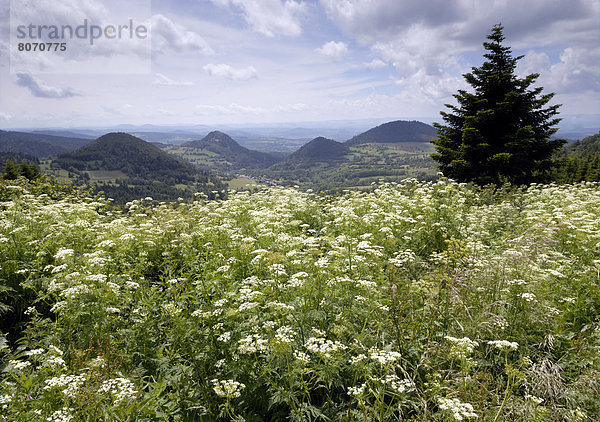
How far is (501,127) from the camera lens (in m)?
30.2

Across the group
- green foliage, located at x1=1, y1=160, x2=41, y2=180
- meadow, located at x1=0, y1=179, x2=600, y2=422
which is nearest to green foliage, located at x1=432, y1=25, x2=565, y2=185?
meadow, located at x1=0, y1=179, x2=600, y2=422

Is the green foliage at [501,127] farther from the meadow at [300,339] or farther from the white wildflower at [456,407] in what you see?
the white wildflower at [456,407]

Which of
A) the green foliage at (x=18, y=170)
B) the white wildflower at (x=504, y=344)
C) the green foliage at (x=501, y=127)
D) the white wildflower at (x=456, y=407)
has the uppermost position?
the green foliage at (x=501, y=127)

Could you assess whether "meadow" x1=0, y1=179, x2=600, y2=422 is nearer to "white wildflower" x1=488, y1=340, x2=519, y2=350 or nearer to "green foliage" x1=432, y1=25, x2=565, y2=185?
"white wildflower" x1=488, y1=340, x2=519, y2=350

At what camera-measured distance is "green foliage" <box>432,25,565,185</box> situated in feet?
94.9

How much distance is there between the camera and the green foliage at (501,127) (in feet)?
94.9

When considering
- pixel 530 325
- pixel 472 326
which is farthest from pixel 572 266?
pixel 472 326

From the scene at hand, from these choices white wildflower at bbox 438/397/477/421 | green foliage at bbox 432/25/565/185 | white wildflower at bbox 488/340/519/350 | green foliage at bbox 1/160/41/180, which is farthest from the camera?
green foliage at bbox 1/160/41/180

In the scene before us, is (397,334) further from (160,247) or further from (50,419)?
(160,247)

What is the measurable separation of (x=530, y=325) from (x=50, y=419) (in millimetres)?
6623

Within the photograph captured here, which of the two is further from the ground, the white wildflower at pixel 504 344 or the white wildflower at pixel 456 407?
the white wildflower at pixel 504 344

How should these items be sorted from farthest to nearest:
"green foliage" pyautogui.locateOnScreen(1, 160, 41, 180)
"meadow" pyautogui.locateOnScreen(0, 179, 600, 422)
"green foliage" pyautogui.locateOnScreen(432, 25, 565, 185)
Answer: "green foliage" pyautogui.locateOnScreen(1, 160, 41, 180)
"green foliage" pyautogui.locateOnScreen(432, 25, 565, 185)
"meadow" pyautogui.locateOnScreen(0, 179, 600, 422)

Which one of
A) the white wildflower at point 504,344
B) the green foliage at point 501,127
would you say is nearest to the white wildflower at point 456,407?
the white wildflower at point 504,344

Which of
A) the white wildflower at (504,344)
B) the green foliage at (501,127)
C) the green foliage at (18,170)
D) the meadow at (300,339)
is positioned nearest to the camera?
the meadow at (300,339)
